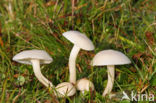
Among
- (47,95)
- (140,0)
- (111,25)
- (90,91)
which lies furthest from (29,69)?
(140,0)

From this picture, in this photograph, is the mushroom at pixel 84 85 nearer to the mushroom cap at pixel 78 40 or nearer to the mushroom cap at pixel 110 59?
the mushroom cap at pixel 110 59

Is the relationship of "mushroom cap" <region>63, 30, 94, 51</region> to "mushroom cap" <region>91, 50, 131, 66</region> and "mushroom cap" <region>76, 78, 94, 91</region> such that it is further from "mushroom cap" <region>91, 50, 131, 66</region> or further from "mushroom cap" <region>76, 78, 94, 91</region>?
"mushroom cap" <region>76, 78, 94, 91</region>

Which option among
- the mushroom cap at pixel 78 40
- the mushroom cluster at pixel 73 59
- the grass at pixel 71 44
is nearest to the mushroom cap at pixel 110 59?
the mushroom cluster at pixel 73 59

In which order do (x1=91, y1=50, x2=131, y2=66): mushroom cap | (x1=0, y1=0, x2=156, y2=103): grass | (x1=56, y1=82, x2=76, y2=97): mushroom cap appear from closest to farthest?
(x1=91, y1=50, x2=131, y2=66): mushroom cap → (x1=56, y1=82, x2=76, y2=97): mushroom cap → (x1=0, y1=0, x2=156, y2=103): grass

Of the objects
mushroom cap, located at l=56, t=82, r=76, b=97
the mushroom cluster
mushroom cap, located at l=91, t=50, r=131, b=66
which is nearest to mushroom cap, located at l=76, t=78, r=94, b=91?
the mushroom cluster

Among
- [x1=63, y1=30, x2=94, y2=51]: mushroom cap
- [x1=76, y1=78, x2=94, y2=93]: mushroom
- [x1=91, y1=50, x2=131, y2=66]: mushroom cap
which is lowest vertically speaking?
[x1=76, y1=78, x2=94, y2=93]: mushroom

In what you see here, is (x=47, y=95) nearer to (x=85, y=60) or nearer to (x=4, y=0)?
(x=85, y=60)

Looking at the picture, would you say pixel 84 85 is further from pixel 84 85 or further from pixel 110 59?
pixel 110 59

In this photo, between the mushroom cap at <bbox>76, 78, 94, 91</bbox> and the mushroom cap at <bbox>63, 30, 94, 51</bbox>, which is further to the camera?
the mushroom cap at <bbox>76, 78, 94, 91</bbox>

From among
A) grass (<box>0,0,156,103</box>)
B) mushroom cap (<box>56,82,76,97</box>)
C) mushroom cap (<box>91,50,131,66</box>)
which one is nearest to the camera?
mushroom cap (<box>91,50,131,66</box>)
